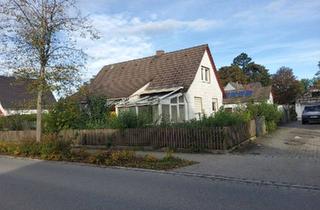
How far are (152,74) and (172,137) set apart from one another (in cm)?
1344

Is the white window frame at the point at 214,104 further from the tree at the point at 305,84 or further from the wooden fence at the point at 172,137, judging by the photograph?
the tree at the point at 305,84

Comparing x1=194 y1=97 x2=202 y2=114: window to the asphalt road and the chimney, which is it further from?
the asphalt road

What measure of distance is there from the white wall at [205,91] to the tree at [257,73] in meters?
72.1

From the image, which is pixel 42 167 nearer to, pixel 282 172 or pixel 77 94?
pixel 77 94

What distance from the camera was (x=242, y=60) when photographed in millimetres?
116438

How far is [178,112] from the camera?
25.4 metres

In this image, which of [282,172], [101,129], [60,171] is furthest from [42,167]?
[282,172]

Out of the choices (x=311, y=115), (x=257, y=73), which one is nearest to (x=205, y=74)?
(x=311, y=115)

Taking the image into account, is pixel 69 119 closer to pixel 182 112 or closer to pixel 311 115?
pixel 182 112

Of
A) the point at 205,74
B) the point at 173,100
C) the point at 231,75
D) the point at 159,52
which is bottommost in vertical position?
the point at 173,100

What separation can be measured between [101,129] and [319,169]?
38.4ft

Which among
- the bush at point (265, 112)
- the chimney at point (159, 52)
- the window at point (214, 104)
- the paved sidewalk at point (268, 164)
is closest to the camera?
the paved sidewalk at point (268, 164)

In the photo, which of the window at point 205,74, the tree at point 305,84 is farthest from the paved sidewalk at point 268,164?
the tree at point 305,84

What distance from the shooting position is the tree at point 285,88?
67.6 meters
